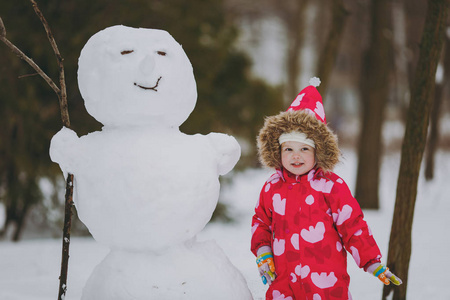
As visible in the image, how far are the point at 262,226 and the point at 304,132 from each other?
53cm

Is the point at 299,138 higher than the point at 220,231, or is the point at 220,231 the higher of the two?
the point at 299,138

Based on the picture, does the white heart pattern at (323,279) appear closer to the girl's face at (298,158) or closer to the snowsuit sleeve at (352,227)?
the snowsuit sleeve at (352,227)

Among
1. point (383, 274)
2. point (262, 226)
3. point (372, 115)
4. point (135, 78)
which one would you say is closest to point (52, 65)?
point (135, 78)

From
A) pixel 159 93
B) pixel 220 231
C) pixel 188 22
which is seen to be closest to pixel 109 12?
pixel 188 22

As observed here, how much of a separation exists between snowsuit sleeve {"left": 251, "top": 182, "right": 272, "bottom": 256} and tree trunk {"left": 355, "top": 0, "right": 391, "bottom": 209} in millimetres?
4801

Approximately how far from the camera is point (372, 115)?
6.88 metres

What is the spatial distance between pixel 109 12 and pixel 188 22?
947 mm

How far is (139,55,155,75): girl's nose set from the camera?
7.06 ft

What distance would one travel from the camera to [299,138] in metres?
2.33

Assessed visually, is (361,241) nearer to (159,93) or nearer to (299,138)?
(299,138)

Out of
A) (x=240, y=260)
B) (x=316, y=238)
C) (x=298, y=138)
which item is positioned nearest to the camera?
(x=316, y=238)

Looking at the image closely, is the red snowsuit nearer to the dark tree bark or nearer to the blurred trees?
the dark tree bark

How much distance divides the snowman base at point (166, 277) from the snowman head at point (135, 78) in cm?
63

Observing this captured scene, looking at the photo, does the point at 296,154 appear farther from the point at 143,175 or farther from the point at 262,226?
the point at 143,175
